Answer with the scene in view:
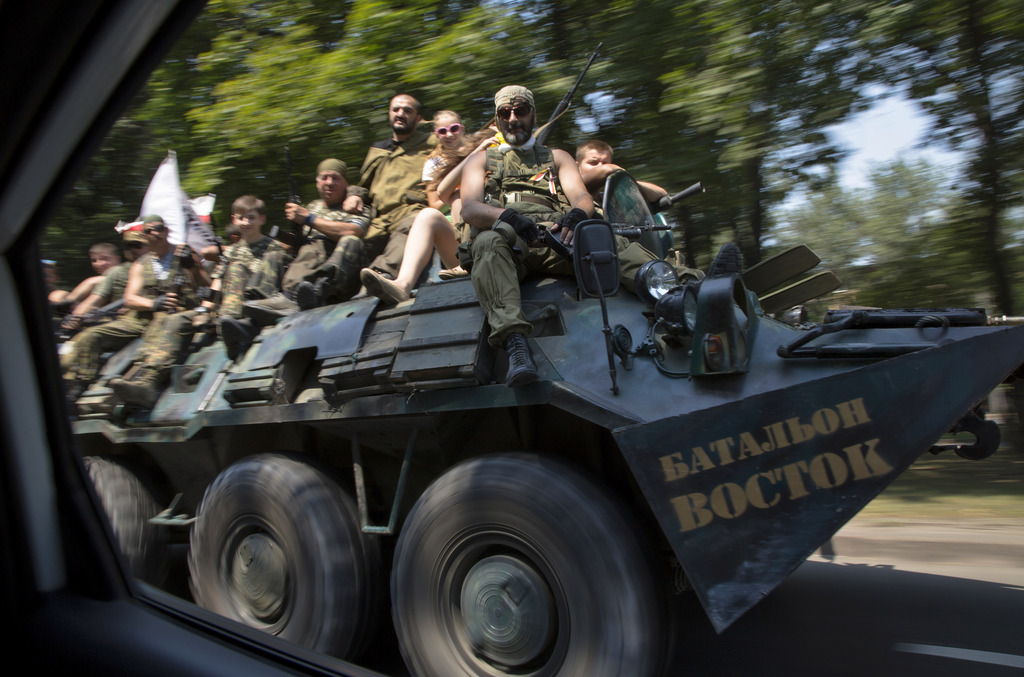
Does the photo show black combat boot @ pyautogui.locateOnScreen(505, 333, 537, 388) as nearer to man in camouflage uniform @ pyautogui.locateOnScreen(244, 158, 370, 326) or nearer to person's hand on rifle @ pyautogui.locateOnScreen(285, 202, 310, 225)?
man in camouflage uniform @ pyautogui.locateOnScreen(244, 158, 370, 326)

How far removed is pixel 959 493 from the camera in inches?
320

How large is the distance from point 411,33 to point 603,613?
6.32 metres

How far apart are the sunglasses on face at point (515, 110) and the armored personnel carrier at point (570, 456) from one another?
628 mm

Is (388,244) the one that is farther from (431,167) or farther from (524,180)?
(524,180)

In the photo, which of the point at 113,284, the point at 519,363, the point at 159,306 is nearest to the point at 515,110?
the point at 519,363

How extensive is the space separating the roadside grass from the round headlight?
3770mm

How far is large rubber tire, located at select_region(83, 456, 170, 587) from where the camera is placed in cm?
491

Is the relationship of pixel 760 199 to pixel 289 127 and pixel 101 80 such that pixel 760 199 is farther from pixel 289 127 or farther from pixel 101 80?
pixel 101 80

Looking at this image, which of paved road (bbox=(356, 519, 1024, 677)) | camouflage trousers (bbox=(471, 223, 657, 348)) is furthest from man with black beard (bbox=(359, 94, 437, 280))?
paved road (bbox=(356, 519, 1024, 677))

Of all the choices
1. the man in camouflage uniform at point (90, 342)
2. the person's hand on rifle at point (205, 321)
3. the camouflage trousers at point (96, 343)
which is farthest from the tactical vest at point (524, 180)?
the man in camouflage uniform at point (90, 342)

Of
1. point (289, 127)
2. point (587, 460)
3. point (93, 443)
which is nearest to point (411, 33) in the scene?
point (289, 127)

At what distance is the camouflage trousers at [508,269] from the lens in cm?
364

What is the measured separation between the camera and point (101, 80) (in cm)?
171

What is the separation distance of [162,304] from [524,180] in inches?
115
